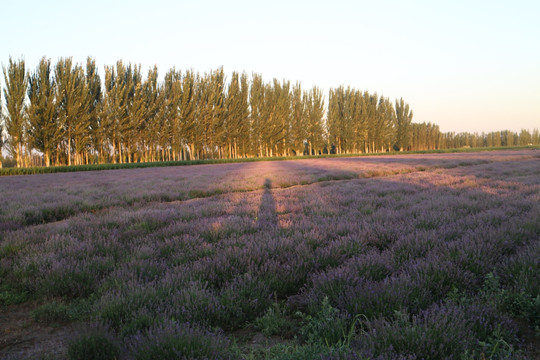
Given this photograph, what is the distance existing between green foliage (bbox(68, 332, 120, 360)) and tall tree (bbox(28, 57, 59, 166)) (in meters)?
41.6

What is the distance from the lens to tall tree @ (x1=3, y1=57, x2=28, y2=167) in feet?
113

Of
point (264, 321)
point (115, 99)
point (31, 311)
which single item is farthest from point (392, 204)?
point (115, 99)

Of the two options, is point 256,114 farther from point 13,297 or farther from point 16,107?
point 13,297

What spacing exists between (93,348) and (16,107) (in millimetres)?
44537

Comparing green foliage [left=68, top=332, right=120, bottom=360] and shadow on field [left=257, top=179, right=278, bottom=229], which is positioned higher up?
shadow on field [left=257, top=179, right=278, bottom=229]

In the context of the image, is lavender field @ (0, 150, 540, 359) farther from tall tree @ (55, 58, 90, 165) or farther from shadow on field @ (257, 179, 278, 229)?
tall tree @ (55, 58, 90, 165)

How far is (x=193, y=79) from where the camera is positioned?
166 ft

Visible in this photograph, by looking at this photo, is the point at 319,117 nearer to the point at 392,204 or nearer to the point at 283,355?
the point at 392,204

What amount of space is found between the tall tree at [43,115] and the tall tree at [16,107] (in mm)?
859

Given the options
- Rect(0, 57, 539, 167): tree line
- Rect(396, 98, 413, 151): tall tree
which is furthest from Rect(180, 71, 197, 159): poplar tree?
Rect(396, 98, 413, 151): tall tree

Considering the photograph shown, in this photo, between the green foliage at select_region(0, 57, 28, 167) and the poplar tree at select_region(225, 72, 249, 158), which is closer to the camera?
the green foliage at select_region(0, 57, 28, 167)

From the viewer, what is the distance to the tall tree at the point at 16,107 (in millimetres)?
34594

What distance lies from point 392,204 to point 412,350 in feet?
17.6

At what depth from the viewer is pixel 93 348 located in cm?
201
